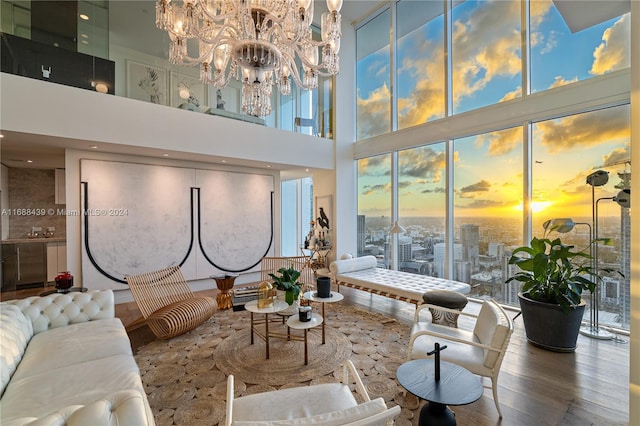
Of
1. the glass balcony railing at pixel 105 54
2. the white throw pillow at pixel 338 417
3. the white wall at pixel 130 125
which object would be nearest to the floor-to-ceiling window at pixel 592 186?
the white throw pillow at pixel 338 417

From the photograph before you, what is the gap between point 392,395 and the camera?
2328mm

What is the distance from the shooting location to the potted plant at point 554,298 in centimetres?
301

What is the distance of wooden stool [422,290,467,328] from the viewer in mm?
3242

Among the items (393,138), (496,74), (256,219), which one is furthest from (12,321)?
(496,74)

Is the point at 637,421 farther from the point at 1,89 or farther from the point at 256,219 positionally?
the point at 1,89

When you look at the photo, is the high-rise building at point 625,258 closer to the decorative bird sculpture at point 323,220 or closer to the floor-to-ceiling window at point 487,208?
the floor-to-ceiling window at point 487,208

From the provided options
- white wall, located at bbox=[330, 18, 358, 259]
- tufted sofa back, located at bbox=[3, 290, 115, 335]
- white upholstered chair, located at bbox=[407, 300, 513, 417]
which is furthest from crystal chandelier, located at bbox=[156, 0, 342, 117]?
white wall, located at bbox=[330, 18, 358, 259]

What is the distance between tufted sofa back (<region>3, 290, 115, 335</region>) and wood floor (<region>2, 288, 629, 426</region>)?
0.68 meters

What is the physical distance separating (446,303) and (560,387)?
113 centimetres

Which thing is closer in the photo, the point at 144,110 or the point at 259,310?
the point at 259,310

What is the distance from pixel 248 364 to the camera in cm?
283

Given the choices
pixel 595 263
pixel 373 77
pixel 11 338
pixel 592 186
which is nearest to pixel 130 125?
pixel 11 338

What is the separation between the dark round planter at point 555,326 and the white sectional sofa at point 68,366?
3.72 meters

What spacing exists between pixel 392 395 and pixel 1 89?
5.56 metres
